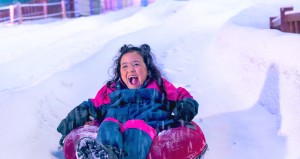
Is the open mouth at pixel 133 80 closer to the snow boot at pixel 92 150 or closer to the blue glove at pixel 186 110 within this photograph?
the blue glove at pixel 186 110

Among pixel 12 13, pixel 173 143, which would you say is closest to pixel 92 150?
pixel 173 143

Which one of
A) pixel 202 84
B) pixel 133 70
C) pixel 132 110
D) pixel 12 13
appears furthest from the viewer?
pixel 12 13

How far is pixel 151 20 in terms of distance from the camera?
513 inches

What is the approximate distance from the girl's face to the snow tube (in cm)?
51

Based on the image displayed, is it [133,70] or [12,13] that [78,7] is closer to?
[12,13]

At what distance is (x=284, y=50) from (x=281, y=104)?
55 cm

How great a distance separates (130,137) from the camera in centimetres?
291

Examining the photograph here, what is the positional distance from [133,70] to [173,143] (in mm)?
762

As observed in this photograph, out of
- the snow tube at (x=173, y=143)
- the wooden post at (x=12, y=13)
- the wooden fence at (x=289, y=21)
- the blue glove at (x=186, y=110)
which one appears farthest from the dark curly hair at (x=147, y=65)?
the wooden post at (x=12, y=13)

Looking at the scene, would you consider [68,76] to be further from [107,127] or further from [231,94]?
[107,127]

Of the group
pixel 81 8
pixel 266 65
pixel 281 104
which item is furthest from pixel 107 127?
pixel 81 8

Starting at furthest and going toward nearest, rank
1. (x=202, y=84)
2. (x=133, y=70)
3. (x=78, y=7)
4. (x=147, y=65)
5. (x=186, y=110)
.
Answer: (x=78, y=7), (x=202, y=84), (x=147, y=65), (x=133, y=70), (x=186, y=110)

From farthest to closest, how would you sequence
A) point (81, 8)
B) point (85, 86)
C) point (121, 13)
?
Result: point (81, 8), point (121, 13), point (85, 86)

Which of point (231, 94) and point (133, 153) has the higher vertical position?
point (133, 153)
